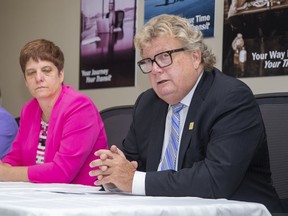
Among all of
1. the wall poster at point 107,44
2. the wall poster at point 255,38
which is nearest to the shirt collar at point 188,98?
the wall poster at point 255,38

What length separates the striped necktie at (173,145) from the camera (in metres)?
1.95

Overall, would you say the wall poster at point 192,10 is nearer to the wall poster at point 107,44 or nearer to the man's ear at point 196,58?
the wall poster at point 107,44

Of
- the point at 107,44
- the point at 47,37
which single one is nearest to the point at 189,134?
the point at 107,44

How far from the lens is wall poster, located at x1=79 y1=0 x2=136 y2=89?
11.5ft

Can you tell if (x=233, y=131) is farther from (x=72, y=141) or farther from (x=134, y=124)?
(x=72, y=141)

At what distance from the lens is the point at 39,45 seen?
107 inches

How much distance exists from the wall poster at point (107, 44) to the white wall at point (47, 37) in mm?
58

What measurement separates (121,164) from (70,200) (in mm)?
450

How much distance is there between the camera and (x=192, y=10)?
3061mm

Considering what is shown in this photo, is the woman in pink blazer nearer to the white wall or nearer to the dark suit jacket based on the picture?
the dark suit jacket

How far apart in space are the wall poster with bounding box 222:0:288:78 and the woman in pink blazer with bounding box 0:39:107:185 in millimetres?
780

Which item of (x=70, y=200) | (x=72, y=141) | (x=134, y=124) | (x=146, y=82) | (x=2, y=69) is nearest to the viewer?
(x=70, y=200)

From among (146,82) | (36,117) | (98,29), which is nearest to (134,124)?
(36,117)

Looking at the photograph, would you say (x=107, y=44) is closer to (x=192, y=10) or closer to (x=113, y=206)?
(x=192, y=10)
